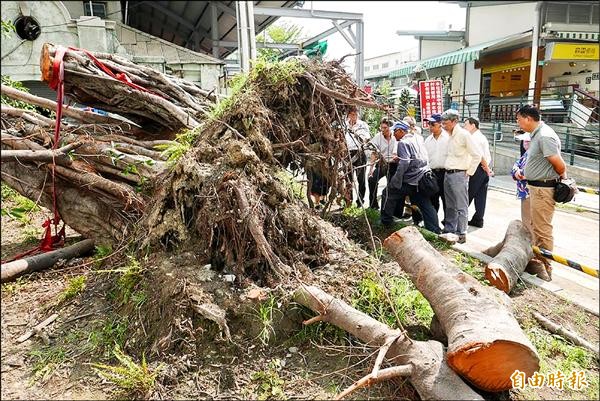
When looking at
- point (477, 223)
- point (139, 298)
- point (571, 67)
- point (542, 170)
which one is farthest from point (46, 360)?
point (571, 67)

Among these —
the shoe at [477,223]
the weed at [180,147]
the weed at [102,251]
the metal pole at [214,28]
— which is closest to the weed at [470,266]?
the shoe at [477,223]

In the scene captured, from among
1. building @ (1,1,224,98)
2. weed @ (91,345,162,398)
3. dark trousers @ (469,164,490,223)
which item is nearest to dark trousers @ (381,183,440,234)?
dark trousers @ (469,164,490,223)

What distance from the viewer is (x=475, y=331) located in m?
2.56

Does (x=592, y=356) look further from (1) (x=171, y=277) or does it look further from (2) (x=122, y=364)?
(2) (x=122, y=364)

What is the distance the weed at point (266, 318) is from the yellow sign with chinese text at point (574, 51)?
49.9 ft

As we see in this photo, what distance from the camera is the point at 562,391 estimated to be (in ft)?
9.67

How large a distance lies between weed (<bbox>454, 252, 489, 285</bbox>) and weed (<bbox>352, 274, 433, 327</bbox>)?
116 cm

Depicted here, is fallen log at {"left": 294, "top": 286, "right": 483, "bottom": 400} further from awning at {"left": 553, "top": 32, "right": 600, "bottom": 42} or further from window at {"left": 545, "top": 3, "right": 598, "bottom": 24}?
window at {"left": 545, "top": 3, "right": 598, "bottom": 24}

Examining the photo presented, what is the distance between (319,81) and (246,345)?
2723mm

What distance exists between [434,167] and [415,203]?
2.11ft

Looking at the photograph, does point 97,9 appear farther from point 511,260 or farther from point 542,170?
point 511,260

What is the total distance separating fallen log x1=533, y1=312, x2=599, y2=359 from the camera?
348cm

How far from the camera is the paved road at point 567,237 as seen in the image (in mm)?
4528

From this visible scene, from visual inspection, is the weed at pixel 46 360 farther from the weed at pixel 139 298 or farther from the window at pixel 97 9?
the window at pixel 97 9
